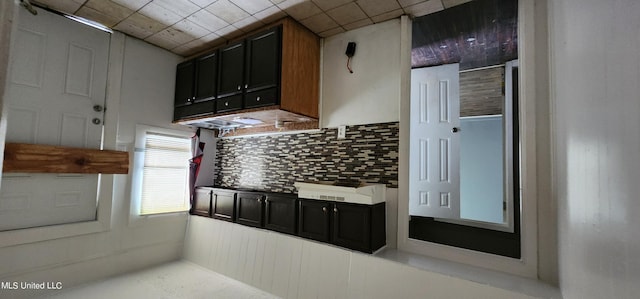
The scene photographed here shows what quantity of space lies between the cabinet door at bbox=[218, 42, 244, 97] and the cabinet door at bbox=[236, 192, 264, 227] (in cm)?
104

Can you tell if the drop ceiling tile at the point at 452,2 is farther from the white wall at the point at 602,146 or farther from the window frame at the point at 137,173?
the window frame at the point at 137,173

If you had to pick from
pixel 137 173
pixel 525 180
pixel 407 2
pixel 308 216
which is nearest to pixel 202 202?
pixel 137 173

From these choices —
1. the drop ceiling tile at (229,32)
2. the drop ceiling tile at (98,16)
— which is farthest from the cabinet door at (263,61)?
the drop ceiling tile at (98,16)

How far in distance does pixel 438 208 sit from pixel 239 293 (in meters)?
2.20

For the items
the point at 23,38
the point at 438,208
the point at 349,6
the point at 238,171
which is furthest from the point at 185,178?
the point at 438,208

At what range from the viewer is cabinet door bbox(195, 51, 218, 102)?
2.68 m

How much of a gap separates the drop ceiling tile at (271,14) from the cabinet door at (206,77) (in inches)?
27.7

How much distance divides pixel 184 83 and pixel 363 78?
212 cm

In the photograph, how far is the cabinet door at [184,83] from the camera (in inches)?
116

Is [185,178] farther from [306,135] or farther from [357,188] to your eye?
[357,188]

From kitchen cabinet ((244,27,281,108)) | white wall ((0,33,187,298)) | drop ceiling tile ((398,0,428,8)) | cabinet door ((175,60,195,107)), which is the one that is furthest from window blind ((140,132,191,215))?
drop ceiling tile ((398,0,428,8))

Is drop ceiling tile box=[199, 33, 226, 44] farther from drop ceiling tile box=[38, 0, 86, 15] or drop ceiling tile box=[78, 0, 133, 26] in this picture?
drop ceiling tile box=[38, 0, 86, 15]

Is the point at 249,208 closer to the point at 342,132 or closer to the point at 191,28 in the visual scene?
the point at 342,132

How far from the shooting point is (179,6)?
2.16 meters
